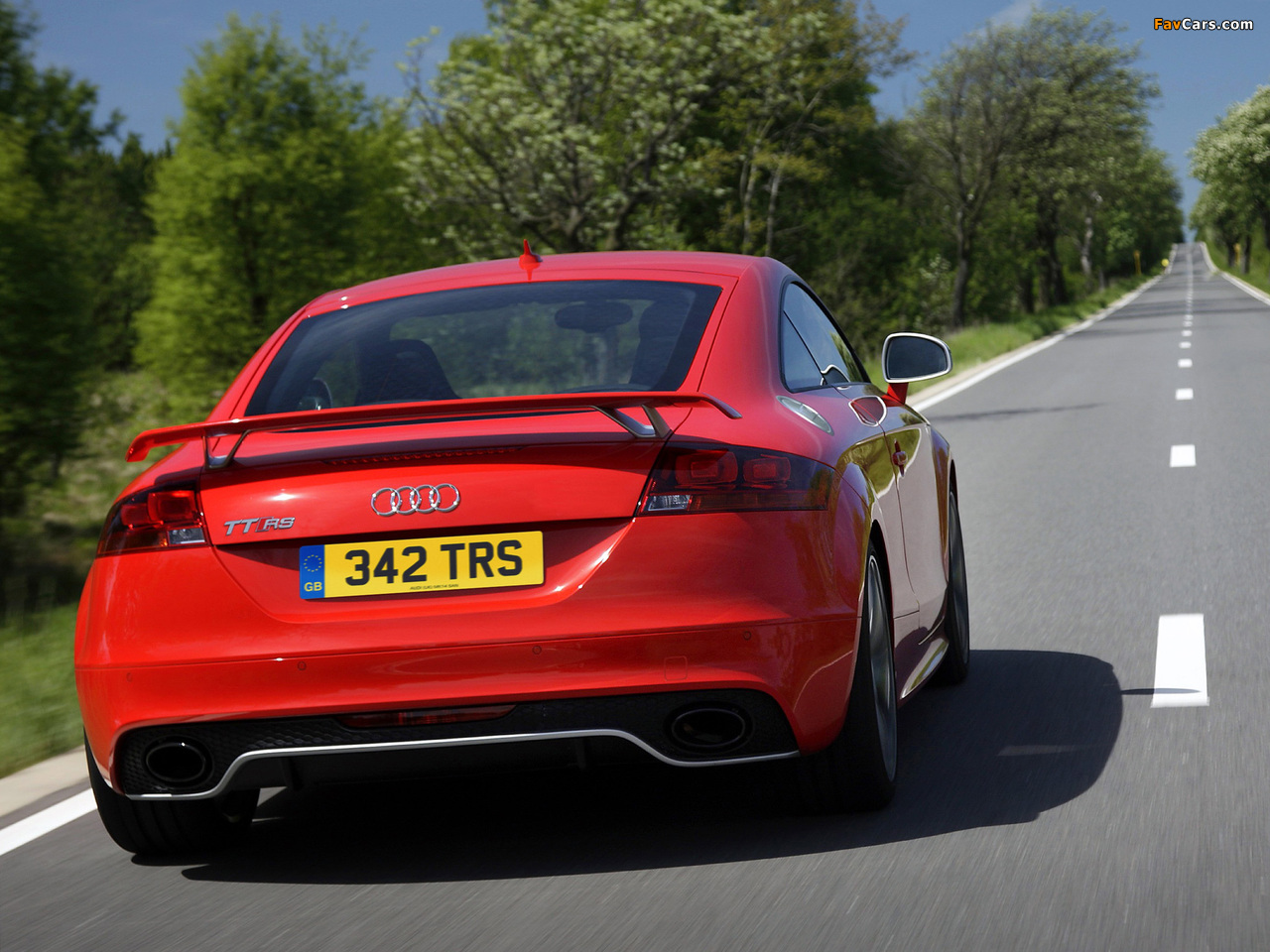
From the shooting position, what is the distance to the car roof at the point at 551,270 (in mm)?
4570

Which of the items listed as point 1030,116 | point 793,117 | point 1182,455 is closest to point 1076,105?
point 1030,116

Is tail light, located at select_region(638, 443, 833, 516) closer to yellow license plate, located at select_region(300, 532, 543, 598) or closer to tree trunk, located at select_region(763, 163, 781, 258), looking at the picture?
yellow license plate, located at select_region(300, 532, 543, 598)

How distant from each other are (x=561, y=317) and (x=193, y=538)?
1164mm

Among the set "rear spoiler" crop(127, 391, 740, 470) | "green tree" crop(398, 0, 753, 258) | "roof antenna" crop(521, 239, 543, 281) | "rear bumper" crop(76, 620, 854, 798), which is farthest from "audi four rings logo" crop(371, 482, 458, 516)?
"green tree" crop(398, 0, 753, 258)

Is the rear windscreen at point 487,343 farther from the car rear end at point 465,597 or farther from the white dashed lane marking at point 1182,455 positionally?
the white dashed lane marking at point 1182,455

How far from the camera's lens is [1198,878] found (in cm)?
348

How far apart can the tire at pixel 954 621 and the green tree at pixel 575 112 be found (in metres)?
16.5

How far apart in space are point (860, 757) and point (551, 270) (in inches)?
61.8

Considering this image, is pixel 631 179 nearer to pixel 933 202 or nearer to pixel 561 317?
pixel 561 317

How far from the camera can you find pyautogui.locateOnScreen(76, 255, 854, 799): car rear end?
3.59 metres

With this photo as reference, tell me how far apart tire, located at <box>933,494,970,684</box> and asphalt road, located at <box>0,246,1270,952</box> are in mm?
90

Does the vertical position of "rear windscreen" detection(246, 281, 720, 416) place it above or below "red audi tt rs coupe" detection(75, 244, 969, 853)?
above

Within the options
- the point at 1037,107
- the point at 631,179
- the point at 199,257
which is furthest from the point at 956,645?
the point at 1037,107

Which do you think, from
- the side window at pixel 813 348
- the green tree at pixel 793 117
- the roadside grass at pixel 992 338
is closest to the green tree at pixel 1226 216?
the green tree at pixel 793 117
